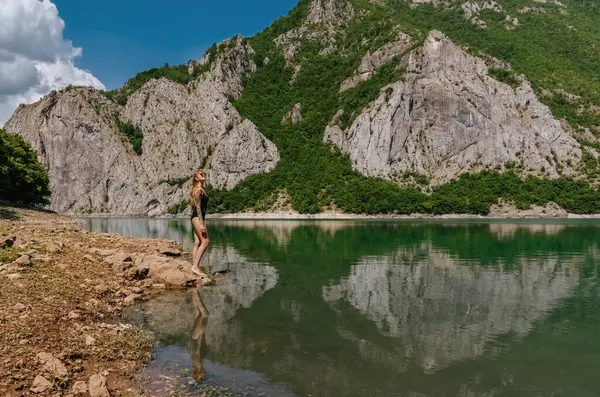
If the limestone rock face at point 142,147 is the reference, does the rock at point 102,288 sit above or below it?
below

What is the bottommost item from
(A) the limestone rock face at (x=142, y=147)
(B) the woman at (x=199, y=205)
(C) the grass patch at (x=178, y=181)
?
(B) the woman at (x=199, y=205)

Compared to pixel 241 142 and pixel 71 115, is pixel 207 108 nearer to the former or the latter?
pixel 241 142

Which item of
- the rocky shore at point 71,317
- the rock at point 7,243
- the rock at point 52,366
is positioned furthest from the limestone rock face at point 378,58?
the rock at point 52,366

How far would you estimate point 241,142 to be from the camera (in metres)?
172

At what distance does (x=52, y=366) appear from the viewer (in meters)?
8.93

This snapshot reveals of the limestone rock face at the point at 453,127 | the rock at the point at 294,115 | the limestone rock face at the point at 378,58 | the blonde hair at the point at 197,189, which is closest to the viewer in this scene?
the blonde hair at the point at 197,189

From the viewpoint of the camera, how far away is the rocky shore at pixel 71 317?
8.63m

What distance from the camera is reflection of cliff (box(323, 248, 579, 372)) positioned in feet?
42.2

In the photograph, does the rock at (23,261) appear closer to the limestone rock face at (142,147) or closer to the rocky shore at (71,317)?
the rocky shore at (71,317)

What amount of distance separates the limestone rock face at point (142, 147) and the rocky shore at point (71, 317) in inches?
5862

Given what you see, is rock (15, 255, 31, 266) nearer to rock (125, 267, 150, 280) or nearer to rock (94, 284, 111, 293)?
rock (94, 284, 111, 293)

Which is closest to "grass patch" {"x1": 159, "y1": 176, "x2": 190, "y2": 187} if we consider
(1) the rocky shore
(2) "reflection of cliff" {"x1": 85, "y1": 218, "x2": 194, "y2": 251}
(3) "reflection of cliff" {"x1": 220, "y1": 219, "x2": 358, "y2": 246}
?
(3) "reflection of cliff" {"x1": 220, "y1": 219, "x2": 358, "y2": 246}

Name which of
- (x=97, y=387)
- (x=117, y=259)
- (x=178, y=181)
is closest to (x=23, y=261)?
(x=117, y=259)

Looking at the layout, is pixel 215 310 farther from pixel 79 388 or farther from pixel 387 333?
pixel 79 388
